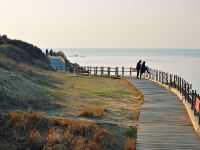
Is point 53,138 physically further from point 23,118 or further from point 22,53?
point 22,53

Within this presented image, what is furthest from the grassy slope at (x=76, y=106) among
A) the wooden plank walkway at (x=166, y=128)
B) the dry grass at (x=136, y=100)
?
the wooden plank walkway at (x=166, y=128)

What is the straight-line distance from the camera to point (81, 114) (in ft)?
66.1

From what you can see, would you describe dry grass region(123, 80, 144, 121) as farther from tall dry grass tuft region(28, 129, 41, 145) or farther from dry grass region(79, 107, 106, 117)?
tall dry grass tuft region(28, 129, 41, 145)

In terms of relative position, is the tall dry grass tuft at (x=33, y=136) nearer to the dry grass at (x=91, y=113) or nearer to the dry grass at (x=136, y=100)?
the dry grass at (x=91, y=113)

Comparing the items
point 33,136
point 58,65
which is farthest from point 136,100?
point 58,65

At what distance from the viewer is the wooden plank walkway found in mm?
14702

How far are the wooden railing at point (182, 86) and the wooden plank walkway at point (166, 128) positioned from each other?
52 centimetres

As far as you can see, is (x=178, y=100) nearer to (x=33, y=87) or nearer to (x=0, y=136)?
(x=33, y=87)

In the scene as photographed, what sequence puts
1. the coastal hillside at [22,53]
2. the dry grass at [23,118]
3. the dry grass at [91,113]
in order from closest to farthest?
the dry grass at [23,118]
the dry grass at [91,113]
the coastal hillside at [22,53]

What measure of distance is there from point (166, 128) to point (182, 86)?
35.1ft

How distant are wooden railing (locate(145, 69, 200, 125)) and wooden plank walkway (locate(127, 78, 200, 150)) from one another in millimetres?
516

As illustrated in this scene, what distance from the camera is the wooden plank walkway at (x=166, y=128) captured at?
14702 millimetres

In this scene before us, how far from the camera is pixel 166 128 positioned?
57.0 ft

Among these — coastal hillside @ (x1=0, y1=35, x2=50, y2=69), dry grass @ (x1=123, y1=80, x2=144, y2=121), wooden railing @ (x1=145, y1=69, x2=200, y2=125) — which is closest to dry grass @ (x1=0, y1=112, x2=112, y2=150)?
wooden railing @ (x1=145, y1=69, x2=200, y2=125)
